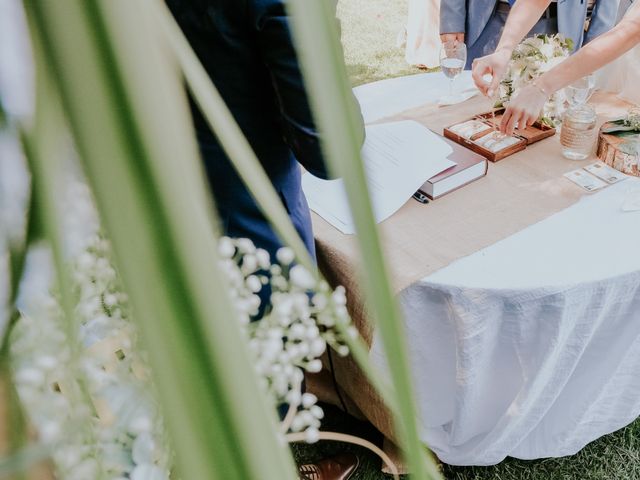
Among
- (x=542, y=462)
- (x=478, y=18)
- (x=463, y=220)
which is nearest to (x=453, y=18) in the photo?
(x=478, y=18)

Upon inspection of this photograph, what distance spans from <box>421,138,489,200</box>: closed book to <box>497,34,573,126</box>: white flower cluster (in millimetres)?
269

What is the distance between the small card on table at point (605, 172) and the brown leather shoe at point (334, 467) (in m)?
0.92

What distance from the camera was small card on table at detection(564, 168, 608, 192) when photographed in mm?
1176

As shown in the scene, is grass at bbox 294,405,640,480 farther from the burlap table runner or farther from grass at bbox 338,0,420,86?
grass at bbox 338,0,420,86

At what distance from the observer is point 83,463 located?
375 millimetres

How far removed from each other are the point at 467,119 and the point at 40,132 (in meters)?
1.41

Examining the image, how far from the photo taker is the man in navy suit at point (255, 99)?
0.83 meters

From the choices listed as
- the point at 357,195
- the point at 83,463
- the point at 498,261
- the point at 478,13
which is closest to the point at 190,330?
the point at 357,195

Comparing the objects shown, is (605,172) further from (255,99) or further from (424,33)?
(424,33)

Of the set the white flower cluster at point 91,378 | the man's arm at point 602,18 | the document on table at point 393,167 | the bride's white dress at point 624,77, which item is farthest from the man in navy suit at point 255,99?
the man's arm at point 602,18

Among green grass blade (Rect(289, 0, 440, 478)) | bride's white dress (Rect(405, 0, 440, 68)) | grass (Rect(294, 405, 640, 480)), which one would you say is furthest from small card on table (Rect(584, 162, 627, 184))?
bride's white dress (Rect(405, 0, 440, 68))

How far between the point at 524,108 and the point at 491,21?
3.14ft

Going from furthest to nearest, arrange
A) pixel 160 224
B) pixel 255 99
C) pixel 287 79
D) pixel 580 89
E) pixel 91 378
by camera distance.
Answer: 1. pixel 580 89
2. pixel 255 99
3. pixel 287 79
4. pixel 91 378
5. pixel 160 224

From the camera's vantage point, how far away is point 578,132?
48.3 inches
